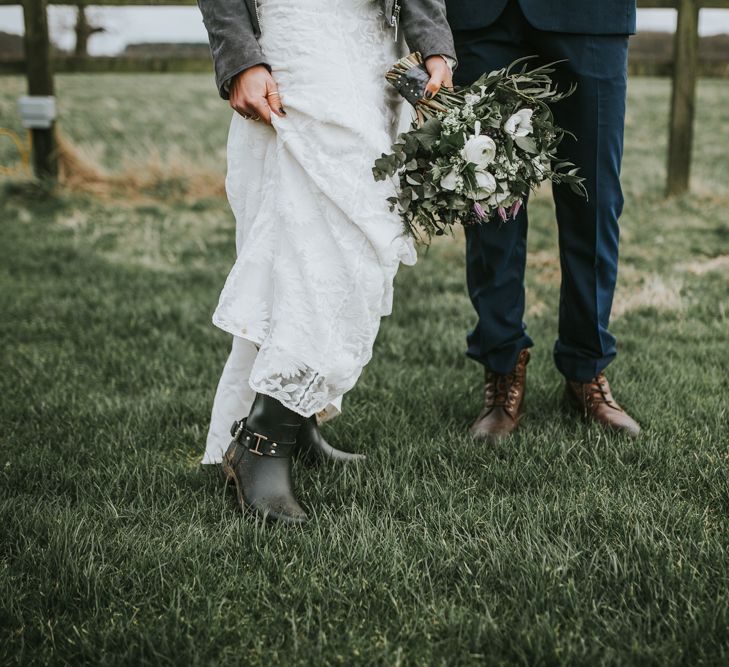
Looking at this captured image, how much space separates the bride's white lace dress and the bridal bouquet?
0.27 feet

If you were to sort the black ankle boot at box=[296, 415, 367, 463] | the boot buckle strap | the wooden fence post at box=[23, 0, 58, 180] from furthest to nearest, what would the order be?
the wooden fence post at box=[23, 0, 58, 180]
the black ankle boot at box=[296, 415, 367, 463]
the boot buckle strap

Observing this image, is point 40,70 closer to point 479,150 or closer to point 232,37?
point 232,37

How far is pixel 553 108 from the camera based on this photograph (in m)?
2.70

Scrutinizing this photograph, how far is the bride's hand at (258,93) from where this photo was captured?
2057mm

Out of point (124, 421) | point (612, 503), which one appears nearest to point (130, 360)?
point (124, 421)

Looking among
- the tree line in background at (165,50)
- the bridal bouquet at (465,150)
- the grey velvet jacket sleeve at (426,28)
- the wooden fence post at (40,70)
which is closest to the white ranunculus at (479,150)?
the bridal bouquet at (465,150)

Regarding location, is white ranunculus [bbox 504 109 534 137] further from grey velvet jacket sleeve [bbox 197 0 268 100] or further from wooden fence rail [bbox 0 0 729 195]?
wooden fence rail [bbox 0 0 729 195]

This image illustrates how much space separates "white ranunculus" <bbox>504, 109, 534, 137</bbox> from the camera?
→ 84.5 inches

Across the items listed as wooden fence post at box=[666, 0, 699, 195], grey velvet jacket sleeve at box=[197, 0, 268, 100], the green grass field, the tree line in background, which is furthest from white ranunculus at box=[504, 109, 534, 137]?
wooden fence post at box=[666, 0, 699, 195]

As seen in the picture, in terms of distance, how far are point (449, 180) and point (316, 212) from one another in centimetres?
36

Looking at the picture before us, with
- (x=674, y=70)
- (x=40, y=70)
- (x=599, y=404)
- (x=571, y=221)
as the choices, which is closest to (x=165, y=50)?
(x=40, y=70)

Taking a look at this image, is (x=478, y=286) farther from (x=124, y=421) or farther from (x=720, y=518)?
(x=124, y=421)

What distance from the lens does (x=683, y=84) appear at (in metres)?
6.48

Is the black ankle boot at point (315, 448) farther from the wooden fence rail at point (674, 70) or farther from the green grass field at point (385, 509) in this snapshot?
the wooden fence rail at point (674, 70)
